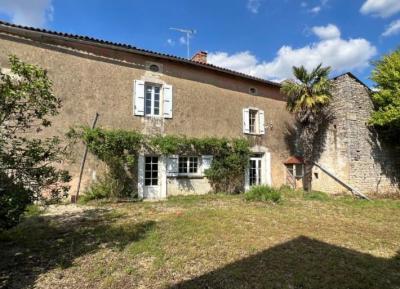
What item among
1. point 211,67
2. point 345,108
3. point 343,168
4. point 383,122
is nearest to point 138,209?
point 211,67

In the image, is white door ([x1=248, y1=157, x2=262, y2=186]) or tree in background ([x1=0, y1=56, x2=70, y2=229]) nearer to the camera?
tree in background ([x1=0, y1=56, x2=70, y2=229])

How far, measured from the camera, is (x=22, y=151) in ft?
14.3

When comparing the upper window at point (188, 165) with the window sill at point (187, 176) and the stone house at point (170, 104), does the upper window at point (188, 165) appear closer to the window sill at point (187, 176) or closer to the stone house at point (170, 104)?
the stone house at point (170, 104)

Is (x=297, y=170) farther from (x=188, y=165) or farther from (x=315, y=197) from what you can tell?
(x=188, y=165)

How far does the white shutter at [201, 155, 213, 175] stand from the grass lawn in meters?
3.55

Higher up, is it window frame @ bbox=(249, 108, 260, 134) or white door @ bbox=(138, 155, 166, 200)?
window frame @ bbox=(249, 108, 260, 134)

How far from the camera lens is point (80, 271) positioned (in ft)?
14.1

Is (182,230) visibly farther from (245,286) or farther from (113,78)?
(113,78)

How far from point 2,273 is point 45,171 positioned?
1.53 metres

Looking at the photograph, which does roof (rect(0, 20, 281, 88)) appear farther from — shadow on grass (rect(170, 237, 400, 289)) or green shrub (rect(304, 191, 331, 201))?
shadow on grass (rect(170, 237, 400, 289))

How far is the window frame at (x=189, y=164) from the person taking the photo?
11305mm

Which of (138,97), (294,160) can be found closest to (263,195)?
(294,160)

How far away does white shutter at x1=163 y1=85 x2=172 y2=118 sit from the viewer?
11039mm

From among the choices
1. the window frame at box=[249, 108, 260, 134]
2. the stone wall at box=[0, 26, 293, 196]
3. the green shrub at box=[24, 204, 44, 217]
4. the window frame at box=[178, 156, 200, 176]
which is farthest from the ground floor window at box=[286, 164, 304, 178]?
the green shrub at box=[24, 204, 44, 217]
